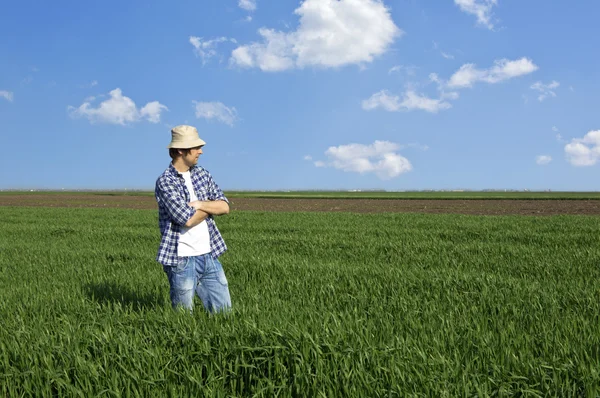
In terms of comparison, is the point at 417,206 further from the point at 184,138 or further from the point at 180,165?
the point at 184,138

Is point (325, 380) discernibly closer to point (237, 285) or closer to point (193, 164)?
point (193, 164)

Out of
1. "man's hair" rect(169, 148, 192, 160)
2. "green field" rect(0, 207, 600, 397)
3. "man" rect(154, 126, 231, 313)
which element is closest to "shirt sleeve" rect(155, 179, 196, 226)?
"man" rect(154, 126, 231, 313)

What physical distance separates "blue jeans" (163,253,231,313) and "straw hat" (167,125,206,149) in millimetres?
1120

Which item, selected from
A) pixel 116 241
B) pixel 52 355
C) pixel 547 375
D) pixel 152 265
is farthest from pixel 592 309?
pixel 116 241

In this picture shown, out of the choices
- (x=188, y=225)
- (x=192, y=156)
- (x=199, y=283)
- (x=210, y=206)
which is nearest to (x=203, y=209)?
(x=210, y=206)

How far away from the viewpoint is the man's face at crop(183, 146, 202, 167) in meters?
4.55

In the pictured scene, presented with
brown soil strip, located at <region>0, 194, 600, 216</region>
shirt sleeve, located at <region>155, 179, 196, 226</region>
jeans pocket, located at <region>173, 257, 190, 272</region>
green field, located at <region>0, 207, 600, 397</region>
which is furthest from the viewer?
brown soil strip, located at <region>0, 194, 600, 216</region>

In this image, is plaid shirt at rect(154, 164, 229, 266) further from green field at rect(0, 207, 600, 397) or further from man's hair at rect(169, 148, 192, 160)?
green field at rect(0, 207, 600, 397)

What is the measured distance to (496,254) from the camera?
1087 cm

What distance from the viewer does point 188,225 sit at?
14.4 feet

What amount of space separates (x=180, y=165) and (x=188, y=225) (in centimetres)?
65

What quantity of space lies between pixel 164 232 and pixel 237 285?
323 centimetres

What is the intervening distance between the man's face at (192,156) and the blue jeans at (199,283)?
96 centimetres

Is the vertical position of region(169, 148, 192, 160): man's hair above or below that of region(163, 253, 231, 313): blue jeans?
above
